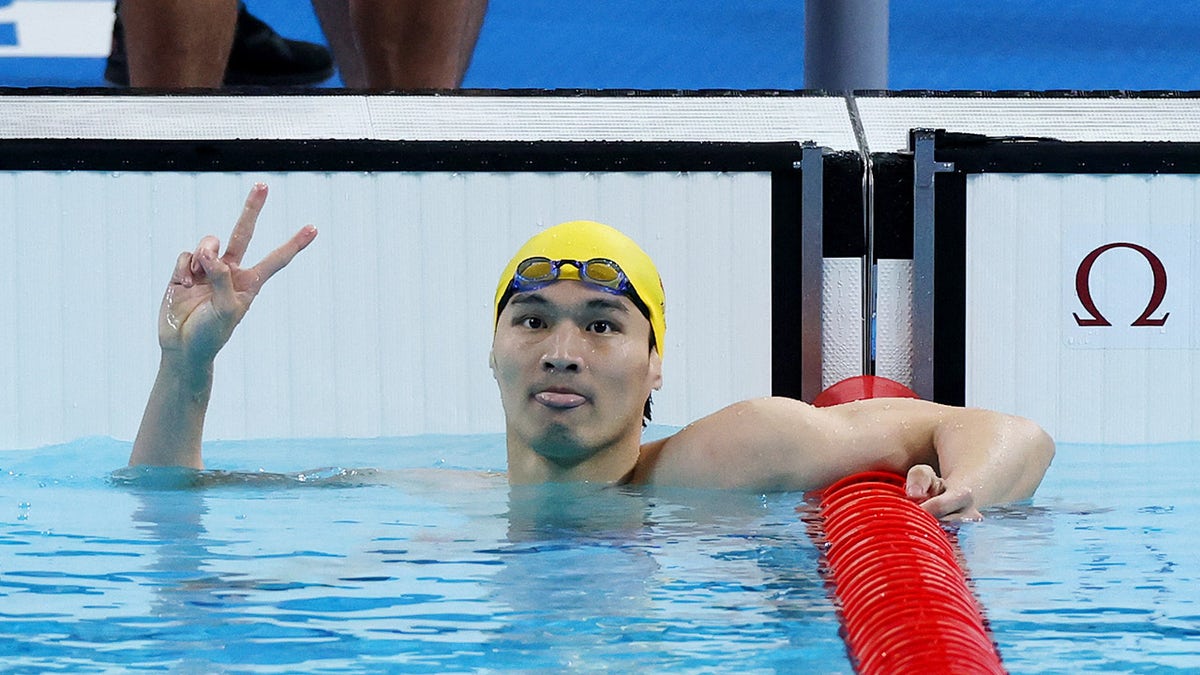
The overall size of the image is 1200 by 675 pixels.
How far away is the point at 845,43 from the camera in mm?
4387

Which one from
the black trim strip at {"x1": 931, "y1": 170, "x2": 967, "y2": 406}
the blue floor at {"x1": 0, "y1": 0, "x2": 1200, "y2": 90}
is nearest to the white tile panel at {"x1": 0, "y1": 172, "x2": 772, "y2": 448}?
the black trim strip at {"x1": 931, "y1": 170, "x2": 967, "y2": 406}

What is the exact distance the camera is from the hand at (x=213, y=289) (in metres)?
2.82

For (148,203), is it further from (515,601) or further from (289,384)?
(515,601)

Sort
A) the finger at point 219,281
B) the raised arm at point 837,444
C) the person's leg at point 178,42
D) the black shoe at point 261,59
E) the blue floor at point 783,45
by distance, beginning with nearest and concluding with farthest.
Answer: the raised arm at point 837,444, the finger at point 219,281, the person's leg at point 178,42, the black shoe at point 261,59, the blue floor at point 783,45

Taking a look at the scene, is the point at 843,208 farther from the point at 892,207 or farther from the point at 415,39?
the point at 415,39

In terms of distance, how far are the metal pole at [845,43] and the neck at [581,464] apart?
1.89 metres

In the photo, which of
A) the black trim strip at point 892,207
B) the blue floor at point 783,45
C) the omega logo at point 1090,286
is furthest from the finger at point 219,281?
the blue floor at point 783,45

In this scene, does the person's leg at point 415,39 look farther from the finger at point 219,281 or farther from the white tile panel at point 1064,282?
the white tile panel at point 1064,282

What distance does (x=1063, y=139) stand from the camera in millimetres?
3535

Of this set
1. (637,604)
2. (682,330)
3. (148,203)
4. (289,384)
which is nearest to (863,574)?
(637,604)

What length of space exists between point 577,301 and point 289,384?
1013mm

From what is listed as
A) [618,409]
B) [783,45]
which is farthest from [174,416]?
[783,45]

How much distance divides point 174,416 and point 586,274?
762 millimetres

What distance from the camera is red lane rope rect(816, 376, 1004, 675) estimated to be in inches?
65.1
